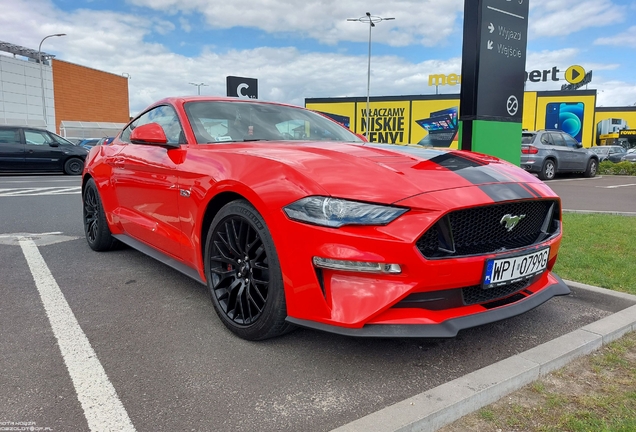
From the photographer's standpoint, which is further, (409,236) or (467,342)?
(467,342)

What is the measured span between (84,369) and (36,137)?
15427 millimetres

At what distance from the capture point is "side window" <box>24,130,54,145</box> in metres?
15.2

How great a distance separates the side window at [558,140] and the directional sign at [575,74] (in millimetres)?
32491

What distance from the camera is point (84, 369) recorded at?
238 centimetres

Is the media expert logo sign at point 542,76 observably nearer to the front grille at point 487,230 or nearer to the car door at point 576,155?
the car door at point 576,155

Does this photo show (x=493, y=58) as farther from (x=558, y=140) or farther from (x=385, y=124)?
(x=385, y=124)

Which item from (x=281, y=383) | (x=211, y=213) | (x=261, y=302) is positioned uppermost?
(x=211, y=213)

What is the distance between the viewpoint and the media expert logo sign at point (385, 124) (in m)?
37.8

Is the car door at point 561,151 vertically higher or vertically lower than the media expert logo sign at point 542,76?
lower

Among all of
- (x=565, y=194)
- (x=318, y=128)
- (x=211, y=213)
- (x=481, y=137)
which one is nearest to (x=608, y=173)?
(x=565, y=194)

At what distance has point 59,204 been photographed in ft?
27.4

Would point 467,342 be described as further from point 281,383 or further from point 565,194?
point 565,194

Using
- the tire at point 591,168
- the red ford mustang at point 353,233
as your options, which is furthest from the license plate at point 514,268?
the tire at point 591,168

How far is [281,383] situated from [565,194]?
415 inches
